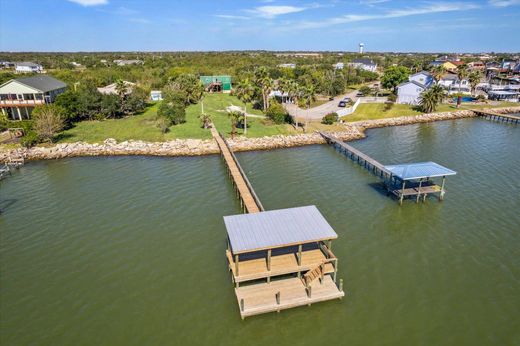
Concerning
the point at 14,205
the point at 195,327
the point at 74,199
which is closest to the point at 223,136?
the point at 74,199

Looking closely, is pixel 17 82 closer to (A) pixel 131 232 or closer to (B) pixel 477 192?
(A) pixel 131 232

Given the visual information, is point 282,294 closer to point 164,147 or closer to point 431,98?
point 164,147

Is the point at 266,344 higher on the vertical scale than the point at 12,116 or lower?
lower

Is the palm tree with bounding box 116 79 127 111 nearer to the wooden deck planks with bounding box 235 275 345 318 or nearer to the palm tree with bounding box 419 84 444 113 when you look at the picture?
the wooden deck planks with bounding box 235 275 345 318

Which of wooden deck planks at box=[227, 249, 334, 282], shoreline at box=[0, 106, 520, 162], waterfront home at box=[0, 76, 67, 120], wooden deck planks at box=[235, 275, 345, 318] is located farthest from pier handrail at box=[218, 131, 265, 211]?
waterfront home at box=[0, 76, 67, 120]

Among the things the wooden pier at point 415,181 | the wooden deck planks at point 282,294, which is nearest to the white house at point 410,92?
the wooden pier at point 415,181

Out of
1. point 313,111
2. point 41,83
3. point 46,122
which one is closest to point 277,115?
point 313,111

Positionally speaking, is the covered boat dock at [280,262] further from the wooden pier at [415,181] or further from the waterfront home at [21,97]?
the waterfront home at [21,97]
